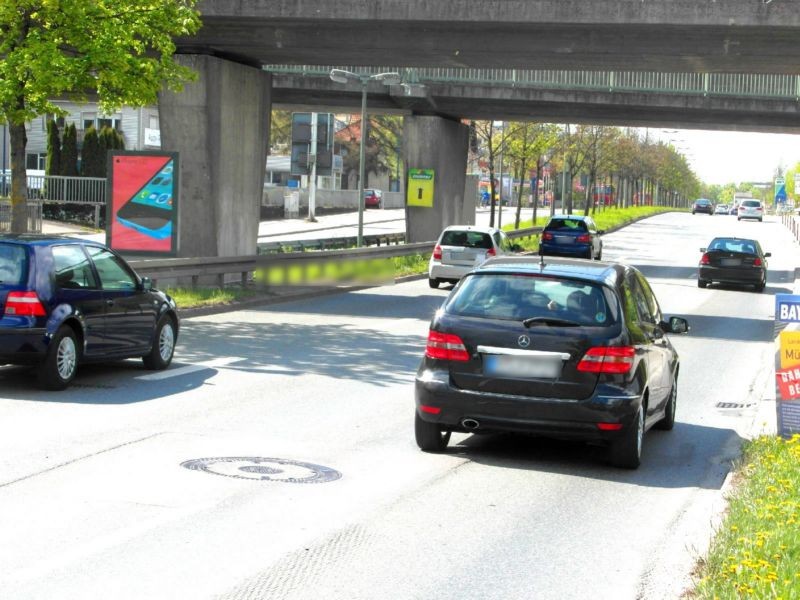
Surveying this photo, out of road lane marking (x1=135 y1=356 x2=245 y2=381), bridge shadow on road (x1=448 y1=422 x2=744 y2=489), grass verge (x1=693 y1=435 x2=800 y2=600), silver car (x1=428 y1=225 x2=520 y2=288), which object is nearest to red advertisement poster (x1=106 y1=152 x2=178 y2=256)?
road lane marking (x1=135 y1=356 x2=245 y2=381)

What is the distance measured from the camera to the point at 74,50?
782 inches

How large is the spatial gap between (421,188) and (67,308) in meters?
31.6

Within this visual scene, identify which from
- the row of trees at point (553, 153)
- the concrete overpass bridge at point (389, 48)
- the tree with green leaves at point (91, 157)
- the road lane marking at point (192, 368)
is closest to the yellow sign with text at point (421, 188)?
the row of trees at point (553, 153)

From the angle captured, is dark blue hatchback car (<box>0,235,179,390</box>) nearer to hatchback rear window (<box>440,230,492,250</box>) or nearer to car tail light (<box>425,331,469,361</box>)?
car tail light (<box>425,331,469,361</box>)

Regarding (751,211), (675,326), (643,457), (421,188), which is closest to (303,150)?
(421,188)

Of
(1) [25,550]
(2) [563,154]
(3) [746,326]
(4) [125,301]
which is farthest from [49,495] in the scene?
(2) [563,154]

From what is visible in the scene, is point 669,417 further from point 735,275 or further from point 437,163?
point 437,163

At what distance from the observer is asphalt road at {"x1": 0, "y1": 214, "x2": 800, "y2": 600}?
6.14m

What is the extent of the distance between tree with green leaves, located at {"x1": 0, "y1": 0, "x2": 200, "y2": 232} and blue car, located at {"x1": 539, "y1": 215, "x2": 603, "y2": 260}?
77.4 feet

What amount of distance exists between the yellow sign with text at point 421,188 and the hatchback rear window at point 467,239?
1220 centimetres

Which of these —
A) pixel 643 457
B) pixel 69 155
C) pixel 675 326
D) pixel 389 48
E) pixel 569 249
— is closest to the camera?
pixel 643 457

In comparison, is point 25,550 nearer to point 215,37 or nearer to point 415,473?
point 415,473

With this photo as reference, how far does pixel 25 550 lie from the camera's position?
6301mm

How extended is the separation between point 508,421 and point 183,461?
2363 mm
